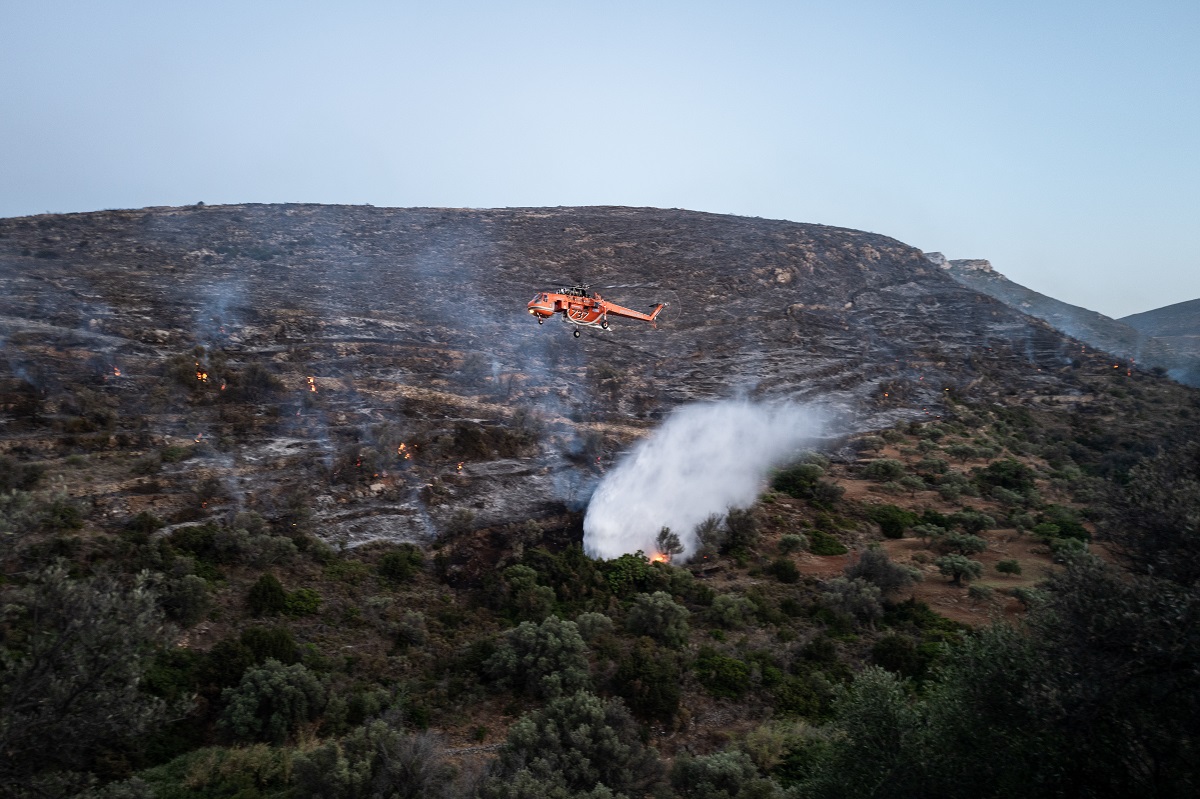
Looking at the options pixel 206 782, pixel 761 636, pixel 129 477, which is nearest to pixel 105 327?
pixel 129 477

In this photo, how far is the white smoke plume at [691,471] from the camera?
2955cm

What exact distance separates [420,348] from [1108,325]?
106994mm

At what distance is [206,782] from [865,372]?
164 ft

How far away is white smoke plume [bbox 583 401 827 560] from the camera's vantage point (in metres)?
29.5

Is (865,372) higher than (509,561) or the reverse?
higher

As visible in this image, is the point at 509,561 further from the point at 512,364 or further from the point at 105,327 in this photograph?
the point at 105,327

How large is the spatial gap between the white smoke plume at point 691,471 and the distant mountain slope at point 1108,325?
158 ft

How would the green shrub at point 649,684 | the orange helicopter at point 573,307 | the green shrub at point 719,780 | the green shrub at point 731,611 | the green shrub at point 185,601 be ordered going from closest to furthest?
the green shrub at point 719,780, the green shrub at point 649,684, the green shrub at point 185,601, the green shrub at point 731,611, the orange helicopter at point 573,307

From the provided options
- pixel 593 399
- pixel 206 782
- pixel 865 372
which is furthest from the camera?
pixel 865 372

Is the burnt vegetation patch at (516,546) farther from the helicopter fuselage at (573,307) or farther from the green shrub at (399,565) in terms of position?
the helicopter fuselage at (573,307)

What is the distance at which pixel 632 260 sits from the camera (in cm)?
6369

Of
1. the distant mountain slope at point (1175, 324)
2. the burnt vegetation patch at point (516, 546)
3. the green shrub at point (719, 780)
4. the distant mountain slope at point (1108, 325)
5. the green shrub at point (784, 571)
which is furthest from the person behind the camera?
the distant mountain slope at point (1175, 324)

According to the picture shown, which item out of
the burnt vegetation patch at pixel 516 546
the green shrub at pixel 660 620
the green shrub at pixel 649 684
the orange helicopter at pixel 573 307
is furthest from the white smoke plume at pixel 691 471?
the green shrub at pixel 649 684

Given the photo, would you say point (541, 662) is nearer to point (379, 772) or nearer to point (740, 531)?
point (379, 772)
